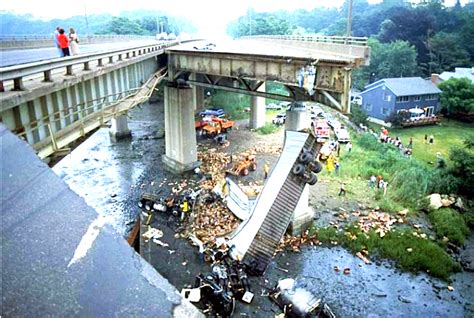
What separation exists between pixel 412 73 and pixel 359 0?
302 feet

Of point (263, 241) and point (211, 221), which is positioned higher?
point (263, 241)

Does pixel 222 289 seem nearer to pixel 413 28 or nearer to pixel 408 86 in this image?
pixel 408 86

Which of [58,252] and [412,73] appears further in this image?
[412,73]

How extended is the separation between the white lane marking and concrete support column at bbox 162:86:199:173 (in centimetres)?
2264

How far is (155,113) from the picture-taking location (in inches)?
1796

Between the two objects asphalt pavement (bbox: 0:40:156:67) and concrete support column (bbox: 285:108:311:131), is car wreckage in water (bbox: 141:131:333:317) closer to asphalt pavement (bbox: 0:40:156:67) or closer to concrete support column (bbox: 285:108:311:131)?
concrete support column (bbox: 285:108:311:131)

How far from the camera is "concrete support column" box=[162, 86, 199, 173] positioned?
25750 millimetres

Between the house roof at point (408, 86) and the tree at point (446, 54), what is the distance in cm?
1512

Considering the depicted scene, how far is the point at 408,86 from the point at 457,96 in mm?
5961

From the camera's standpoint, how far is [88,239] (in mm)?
3312

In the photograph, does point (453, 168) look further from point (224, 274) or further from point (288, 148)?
point (224, 274)

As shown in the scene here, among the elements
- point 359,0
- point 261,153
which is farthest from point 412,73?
point 359,0

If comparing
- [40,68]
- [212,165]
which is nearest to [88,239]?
[40,68]

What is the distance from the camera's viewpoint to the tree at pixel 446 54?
60.4 m
